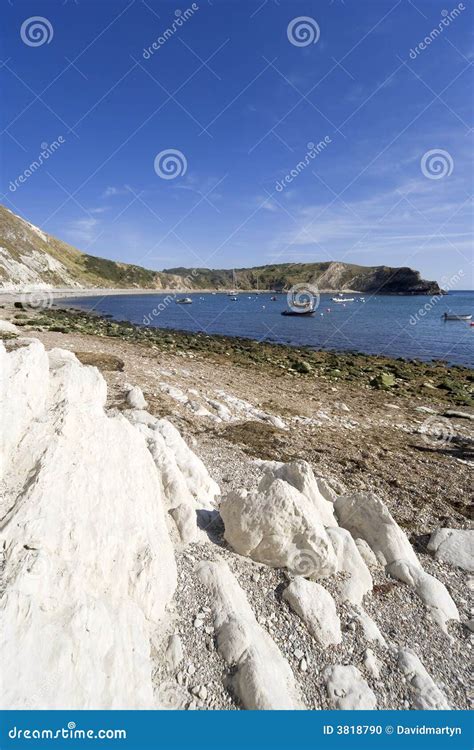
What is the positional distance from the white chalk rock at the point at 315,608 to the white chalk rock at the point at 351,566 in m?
0.52

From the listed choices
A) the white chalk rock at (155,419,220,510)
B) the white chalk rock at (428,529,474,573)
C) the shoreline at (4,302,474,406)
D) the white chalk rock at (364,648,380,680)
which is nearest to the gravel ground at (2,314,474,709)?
the white chalk rock at (364,648,380,680)

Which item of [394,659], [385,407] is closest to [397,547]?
[394,659]

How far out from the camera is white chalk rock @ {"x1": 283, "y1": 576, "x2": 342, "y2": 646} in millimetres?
5672

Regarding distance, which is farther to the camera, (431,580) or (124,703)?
(431,580)

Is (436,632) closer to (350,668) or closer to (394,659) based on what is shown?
(394,659)

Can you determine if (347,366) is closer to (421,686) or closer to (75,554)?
(421,686)

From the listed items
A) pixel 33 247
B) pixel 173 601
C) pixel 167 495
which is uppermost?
pixel 33 247

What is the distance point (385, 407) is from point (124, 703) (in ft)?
69.4

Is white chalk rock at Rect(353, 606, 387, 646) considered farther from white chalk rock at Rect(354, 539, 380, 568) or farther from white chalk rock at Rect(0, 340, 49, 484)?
white chalk rock at Rect(0, 340, 49, 484)

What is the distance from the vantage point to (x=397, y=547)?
7676mm

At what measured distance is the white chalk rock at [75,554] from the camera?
362cm

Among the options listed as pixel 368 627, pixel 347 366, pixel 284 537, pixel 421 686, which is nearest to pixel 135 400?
pixel 284 537

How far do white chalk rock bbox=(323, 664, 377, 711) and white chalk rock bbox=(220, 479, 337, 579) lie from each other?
60.8 inches

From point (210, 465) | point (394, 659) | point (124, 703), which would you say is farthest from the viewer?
point (210, 465)
